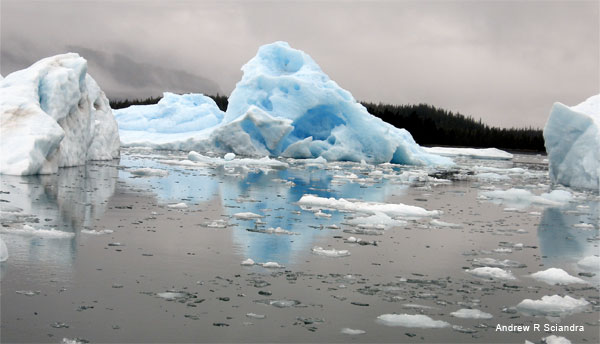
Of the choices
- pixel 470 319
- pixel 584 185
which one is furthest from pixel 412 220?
pixel 584 185

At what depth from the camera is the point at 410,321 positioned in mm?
4160

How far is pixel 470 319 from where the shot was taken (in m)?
4.32

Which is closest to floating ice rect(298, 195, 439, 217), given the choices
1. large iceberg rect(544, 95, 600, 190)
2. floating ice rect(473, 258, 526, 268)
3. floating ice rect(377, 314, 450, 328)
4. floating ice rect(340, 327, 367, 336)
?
floating ice rect(473, 258, 526, 268)

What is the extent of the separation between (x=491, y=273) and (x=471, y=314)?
135 cm

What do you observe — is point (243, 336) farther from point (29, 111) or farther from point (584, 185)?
point (584, 185)

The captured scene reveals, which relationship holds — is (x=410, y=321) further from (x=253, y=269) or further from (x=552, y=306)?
(x=253, y=269)

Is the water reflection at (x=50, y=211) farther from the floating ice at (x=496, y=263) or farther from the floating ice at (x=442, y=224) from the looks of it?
the floating ice at (x=442, y=224)

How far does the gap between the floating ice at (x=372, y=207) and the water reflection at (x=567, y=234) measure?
1.72 m

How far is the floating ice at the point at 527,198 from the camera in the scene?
12.4 meters

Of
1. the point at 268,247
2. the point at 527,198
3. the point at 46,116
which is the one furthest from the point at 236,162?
the point at 268,247

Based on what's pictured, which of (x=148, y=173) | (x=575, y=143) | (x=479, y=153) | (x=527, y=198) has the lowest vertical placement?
(x=148, y=173)

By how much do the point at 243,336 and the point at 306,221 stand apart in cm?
460

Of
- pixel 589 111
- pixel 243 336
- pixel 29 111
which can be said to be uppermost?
pixel 589 111

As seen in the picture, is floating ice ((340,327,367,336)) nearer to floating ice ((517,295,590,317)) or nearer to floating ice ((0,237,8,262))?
floating ice ((517,295,590,317))
